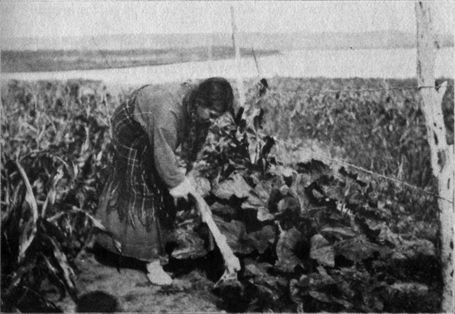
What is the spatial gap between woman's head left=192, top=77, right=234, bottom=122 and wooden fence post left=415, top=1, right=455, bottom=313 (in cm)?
93

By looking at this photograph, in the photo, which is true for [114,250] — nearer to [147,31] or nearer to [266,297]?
[266,297]

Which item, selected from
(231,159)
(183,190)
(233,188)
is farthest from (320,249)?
(183,190)

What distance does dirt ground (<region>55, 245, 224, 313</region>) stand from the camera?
258 centimetres

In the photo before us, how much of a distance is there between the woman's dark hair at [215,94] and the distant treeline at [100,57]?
5.0 inches

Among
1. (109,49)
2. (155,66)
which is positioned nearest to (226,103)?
(155,66)

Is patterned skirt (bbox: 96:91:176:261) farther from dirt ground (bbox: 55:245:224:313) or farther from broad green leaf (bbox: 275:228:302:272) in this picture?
broad green leaf (bbox: 275:228:302:272)

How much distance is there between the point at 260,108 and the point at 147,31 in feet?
2.19

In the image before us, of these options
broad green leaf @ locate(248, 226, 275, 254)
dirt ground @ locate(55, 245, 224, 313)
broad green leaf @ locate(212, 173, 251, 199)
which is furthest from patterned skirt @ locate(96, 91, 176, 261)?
broad green leaf @ locate(248, 226, 275, 254)

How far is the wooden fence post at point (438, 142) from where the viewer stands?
257 cm

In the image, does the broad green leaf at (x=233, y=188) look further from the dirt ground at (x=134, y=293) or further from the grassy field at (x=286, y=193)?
the dirt ground at (x=134, y=293)

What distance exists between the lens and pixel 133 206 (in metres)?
2.62

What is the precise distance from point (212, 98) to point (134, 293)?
3.33 feet

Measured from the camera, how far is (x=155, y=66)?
8.64 feet

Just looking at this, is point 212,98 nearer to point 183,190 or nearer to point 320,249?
point 183,190
